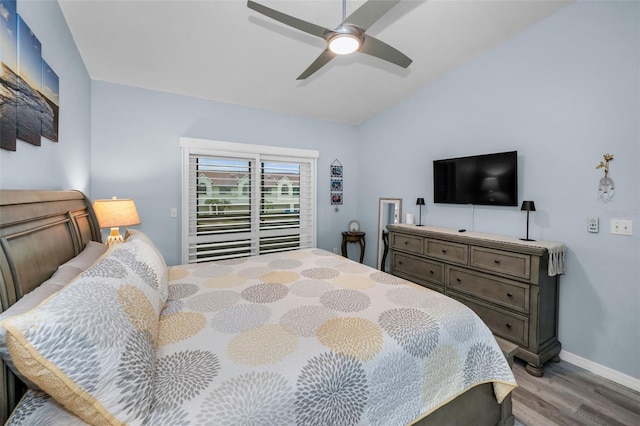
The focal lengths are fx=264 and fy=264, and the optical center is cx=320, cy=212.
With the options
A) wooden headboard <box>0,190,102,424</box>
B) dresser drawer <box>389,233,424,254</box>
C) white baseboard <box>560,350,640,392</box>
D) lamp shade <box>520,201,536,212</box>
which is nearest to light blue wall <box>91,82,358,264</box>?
wooden headboard <box>0,190,102,424</box>

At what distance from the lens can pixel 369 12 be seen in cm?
154

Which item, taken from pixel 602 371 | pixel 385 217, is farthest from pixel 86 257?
pixel 602 371

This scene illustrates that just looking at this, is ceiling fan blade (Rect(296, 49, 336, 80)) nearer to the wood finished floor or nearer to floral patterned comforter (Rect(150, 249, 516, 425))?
floral patterned comforter (Rect(150, 249, 516, 425))

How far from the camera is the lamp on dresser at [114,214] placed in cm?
232

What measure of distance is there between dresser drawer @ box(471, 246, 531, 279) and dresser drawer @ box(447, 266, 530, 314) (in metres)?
0.08

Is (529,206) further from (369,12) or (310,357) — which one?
(310,357)

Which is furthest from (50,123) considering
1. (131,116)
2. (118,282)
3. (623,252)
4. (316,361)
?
(623,252)

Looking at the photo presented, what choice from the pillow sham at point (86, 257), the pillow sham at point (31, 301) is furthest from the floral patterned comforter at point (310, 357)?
the pillow sham at point (86, 257)

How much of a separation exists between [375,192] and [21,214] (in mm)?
3950

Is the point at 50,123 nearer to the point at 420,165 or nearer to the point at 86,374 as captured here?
the point at 86,374

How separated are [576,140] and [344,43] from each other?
2105mm

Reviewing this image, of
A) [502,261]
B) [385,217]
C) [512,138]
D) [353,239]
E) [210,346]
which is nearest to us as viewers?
[210,346]

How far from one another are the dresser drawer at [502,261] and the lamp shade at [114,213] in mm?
3241

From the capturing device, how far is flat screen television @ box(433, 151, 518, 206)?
256 centimetres
